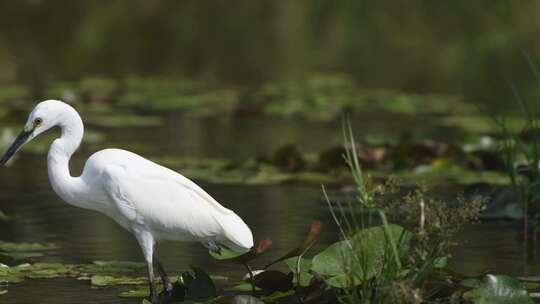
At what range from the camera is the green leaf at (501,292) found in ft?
16.7

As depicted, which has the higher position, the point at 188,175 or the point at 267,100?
the point at 267,100

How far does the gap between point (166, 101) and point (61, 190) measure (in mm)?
7107

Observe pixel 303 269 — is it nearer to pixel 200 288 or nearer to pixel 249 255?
pixel 249 255

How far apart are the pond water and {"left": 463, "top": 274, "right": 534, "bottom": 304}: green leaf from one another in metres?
0.83

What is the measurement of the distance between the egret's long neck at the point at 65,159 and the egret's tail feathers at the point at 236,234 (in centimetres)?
62

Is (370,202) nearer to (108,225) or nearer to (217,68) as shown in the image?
(108,225)

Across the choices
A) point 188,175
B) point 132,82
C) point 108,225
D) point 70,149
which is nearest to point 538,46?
point 132,82

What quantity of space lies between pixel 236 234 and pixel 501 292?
3.62ft

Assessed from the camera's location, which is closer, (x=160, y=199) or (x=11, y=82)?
(x=160, y=199)

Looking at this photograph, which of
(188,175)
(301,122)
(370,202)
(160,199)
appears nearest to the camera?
(370,202)

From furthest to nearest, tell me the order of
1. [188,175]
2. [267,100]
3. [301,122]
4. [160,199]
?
[267,100]
[301,122]
[188,175]
[160,199]

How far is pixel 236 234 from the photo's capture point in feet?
18.1

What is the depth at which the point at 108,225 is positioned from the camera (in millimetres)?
7652

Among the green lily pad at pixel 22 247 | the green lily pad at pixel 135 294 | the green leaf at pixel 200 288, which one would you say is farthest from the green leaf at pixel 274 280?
the green lily pad at pixel 22 247
